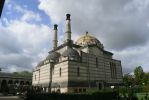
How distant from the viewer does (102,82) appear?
136 feet

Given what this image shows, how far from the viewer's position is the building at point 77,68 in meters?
36.8

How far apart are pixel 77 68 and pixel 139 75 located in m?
27.7

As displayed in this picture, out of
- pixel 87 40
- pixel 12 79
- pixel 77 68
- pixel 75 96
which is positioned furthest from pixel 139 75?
pixel 75 96

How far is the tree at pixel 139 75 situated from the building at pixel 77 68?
13.3 metres

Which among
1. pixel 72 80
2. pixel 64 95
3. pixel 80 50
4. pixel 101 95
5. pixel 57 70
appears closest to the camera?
pixel 64 95

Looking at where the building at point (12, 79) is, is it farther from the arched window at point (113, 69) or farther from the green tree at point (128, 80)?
the green tree at point (128, 80)

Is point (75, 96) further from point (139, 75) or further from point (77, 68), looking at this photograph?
point (139, 75)

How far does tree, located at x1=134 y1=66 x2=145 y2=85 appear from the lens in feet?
189

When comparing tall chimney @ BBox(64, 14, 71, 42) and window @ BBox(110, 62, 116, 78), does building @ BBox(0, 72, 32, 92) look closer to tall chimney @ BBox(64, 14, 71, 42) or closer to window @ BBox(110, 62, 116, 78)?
tall chimney @ BBox(64, 14, 71, 42)

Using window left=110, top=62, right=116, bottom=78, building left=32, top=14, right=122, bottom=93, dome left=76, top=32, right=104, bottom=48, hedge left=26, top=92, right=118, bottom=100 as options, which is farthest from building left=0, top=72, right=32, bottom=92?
hedge left=26, top=92, right=118, bottom=100

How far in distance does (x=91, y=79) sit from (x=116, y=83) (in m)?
8.44

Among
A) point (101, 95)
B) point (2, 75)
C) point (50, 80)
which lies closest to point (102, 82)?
point (50, 80)

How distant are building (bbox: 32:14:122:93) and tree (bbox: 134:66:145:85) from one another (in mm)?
13259

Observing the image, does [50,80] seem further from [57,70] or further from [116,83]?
[116,83]
